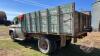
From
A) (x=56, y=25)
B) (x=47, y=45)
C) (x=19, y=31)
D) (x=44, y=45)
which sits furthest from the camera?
(x=19, y=31)

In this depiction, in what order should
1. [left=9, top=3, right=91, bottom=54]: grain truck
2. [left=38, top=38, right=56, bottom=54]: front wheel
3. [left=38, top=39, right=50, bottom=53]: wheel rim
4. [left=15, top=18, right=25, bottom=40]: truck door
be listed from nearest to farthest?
1. [left=9, top=3, right=91, bottom=54]: grain truck
2. [left=38, top=38, right=56, bottom=54]: front wheel
3. [left=38, top=39, right=50, bottom=53]: wheel rim
4. [left=15, top=18, right=25, bottom=40]: truck door

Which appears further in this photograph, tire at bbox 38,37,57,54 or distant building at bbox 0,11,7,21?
distant building at bbox 0,11,7,21

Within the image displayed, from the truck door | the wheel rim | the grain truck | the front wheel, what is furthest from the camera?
the truck door

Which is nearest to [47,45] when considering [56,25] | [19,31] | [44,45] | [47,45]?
[47,45]

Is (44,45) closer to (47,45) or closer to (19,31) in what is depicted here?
(47,45)

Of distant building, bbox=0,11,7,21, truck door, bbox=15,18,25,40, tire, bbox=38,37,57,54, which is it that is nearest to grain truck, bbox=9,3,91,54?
tire, bbox=38,37,57,54

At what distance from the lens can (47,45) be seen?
902cm

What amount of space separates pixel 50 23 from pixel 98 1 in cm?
1445

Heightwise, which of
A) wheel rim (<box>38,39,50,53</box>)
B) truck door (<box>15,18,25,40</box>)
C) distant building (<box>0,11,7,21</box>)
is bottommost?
wheel rim (<box>38,39,50,53</box>)

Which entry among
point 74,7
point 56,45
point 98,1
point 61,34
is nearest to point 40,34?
point 56,45

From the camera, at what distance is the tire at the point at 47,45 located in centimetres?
874

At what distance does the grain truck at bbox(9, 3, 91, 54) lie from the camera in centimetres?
737

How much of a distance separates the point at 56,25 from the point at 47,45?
1.61 metres

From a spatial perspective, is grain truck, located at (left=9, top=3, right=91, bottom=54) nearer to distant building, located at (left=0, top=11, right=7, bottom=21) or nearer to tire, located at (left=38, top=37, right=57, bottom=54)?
tire, located at (left=38, top=37, right=57, bottom=54)
